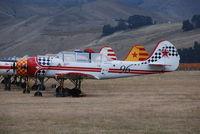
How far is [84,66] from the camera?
2539 centimetres

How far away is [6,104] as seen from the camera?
2028 centimetres

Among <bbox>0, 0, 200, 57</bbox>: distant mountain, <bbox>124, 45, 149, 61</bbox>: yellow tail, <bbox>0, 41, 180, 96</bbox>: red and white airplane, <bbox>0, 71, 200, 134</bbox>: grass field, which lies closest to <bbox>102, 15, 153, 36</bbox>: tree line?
<bbox>0, 0, 200, 57</bbox>: distant mountain

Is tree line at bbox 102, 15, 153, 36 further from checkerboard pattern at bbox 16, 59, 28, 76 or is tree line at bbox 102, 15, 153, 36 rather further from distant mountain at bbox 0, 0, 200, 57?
checkerboard pattern at bbox 16, 59, 28, 76

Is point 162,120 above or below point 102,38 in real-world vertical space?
below

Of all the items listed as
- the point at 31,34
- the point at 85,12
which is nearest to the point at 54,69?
the point at 31,34

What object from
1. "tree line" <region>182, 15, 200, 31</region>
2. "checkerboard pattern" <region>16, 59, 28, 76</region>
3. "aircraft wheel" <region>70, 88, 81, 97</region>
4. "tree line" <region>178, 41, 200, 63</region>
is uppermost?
"tree line" <region>182, 15, 200, 31</region>

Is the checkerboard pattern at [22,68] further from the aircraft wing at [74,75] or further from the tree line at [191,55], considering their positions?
the tree line at [191,55]

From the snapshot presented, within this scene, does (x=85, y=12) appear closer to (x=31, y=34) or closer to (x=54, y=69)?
(x=31, y=34)

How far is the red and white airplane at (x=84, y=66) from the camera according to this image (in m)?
24.9

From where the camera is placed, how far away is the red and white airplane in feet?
81.8

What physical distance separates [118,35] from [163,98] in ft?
334

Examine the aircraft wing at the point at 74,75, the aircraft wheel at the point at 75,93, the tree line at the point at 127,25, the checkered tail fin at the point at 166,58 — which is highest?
the tree line at the point at 127,25

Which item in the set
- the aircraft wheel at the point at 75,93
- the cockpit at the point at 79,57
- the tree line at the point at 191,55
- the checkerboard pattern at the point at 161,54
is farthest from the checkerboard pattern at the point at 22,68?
the tree line at the point at 191,55

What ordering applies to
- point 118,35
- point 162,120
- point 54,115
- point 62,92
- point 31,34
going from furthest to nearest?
point 31,34 < point 118,35 < point 62,92 < point 54,115 < point 162,120
